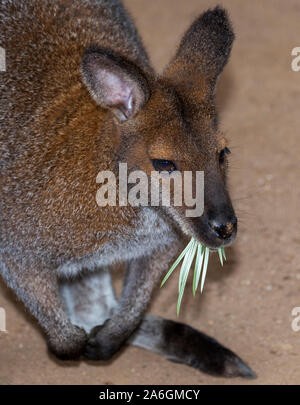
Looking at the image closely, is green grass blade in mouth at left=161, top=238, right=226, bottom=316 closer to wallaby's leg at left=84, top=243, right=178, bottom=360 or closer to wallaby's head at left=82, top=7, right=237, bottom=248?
wallaby's leg at left=84, top=243, right=178, bottom=360

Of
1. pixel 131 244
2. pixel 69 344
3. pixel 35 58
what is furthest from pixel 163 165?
pixel 69 344

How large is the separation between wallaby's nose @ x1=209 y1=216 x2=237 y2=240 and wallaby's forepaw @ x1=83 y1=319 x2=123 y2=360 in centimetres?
104

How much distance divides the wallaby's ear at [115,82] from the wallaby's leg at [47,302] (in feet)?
2.91

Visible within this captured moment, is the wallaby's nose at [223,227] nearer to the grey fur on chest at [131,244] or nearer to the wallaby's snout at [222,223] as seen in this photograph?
the wallaby's snout at [222,223]

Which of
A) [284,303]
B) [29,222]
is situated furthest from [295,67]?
[29,222]

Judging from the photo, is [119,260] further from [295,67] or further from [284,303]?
[295,67]

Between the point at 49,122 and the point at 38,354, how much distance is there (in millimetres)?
1319

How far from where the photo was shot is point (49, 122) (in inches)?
148

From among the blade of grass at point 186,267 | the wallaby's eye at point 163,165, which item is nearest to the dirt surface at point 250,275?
the blade of grass at point 186,267

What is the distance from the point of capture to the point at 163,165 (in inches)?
136

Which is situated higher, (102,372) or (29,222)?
(29,222)

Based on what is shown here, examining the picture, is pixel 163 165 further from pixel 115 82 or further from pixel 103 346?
pixel 103 346

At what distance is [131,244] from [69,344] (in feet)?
2.00

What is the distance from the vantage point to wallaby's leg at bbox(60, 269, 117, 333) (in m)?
4.40
